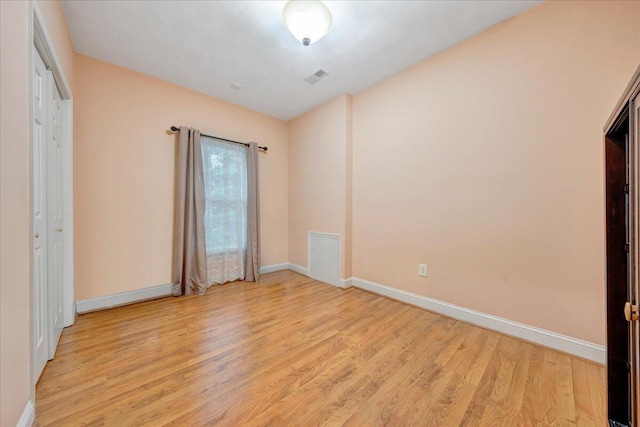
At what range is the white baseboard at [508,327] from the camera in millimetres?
1608

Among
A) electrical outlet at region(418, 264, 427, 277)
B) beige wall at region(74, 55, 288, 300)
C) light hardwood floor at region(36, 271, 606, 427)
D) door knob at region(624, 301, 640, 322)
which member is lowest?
light hardwood floor at region(36, 271, 606, 427)

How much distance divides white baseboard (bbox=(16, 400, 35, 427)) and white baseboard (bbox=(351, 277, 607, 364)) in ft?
8.81

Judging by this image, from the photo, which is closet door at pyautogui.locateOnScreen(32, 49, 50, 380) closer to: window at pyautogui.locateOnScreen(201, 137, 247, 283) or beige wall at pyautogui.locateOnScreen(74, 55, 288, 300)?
beige wall at pyautogui.locateOnScreen(74, 55, 288, 300)

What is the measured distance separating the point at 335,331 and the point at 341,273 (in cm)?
113

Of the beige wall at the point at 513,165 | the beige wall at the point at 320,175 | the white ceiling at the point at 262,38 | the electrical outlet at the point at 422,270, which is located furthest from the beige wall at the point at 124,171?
the electrical outlet at the point at 422,270

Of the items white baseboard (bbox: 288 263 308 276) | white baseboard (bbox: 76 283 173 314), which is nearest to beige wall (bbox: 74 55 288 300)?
white baseboard (bbox: 76 283 173 314)

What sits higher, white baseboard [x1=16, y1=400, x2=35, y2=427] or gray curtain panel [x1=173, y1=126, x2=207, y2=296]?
gray curtain panel [x1=173, y1=126, x2=207, y2=296]

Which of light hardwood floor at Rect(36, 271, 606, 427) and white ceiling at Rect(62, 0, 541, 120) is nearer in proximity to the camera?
light hardwood floor at Rect(36, 271, 606, 427)

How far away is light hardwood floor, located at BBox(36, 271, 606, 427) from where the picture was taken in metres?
1.18

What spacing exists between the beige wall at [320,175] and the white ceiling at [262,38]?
52cm

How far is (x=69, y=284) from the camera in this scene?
211 centimetres

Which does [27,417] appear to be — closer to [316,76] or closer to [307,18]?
[307,18]

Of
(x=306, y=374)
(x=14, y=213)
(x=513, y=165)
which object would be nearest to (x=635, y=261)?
(x=513, y=165)

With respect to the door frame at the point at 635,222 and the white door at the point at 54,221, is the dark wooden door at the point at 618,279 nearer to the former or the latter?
the door frame at the point at 635,222
